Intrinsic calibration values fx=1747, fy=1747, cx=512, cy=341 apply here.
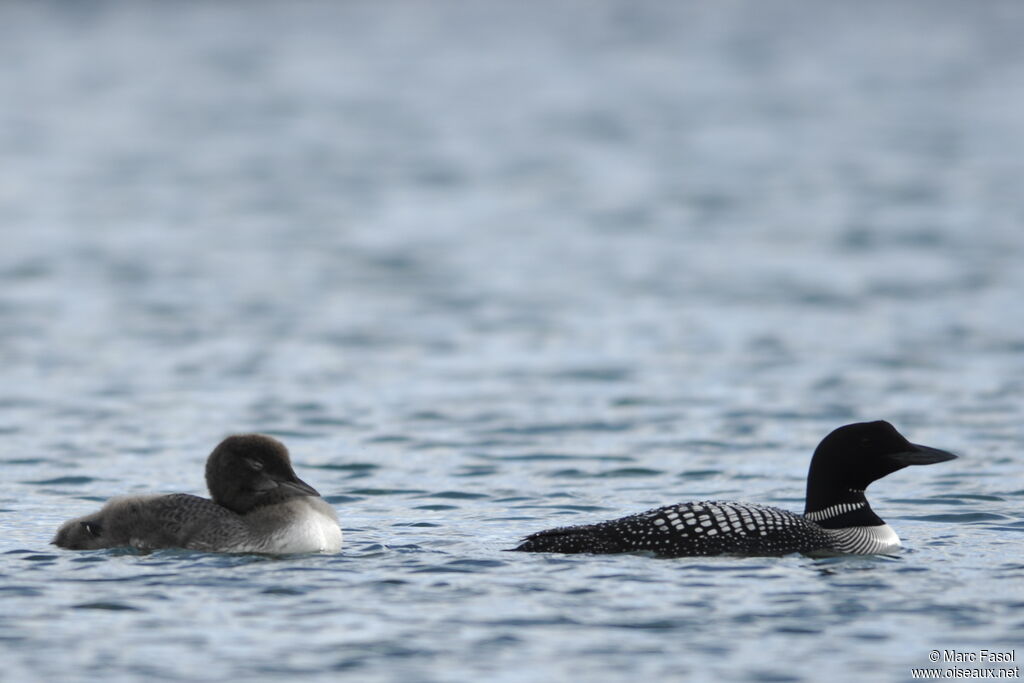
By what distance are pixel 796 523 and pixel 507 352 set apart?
5841 mm

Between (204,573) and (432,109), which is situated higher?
(432,109)

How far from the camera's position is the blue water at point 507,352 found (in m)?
5.75

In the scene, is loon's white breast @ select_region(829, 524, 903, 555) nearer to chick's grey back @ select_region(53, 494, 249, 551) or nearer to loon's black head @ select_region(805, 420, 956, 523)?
loon's black head @ select_region(805, 420, 956, 523)

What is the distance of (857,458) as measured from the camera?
6.96 metres

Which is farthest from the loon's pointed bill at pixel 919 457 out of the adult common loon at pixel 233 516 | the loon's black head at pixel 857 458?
the adult common loon at pixel 233 516

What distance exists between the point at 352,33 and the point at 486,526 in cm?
3811

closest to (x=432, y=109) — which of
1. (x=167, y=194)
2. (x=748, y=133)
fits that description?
(x=748, y=133)

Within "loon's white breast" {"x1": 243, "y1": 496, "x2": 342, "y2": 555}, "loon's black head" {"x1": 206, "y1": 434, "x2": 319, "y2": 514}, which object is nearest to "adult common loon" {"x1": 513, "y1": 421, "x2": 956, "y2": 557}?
"loon's white breast" {"x1": 243, "y1": 496, "x2": 342, "y2": 555}

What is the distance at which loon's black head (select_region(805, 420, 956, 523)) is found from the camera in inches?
274

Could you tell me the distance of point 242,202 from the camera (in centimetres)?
2072

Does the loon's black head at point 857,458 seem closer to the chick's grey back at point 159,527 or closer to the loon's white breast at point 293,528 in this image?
the loon's white breast at point 293,528

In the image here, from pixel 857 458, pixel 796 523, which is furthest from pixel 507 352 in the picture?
pixel 796 523

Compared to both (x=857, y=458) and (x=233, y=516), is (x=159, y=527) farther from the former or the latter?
(x=857, y=458)

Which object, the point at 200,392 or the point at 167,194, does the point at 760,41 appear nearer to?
the point at 167,194
